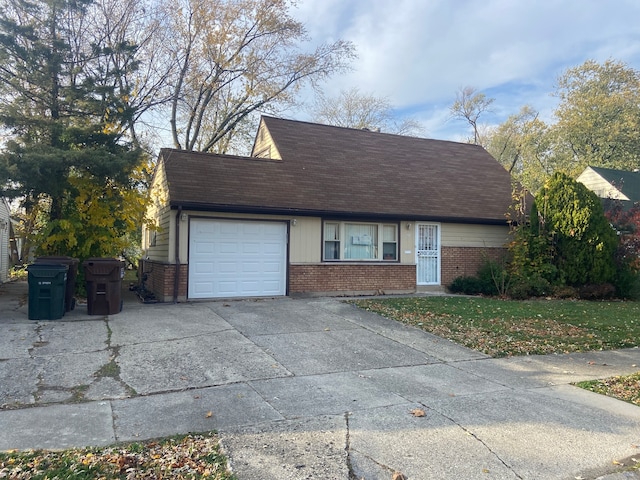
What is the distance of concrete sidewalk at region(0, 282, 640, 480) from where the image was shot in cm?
402

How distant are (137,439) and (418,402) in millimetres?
2965

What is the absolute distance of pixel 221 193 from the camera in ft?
42.0

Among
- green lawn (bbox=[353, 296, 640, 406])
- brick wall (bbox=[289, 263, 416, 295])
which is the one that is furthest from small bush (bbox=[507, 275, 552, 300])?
brick wall (bbox=[289, 263, 416, 295])

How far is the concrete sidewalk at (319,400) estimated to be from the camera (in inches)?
158

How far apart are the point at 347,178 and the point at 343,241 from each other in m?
2.42

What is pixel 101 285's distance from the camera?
398 inches

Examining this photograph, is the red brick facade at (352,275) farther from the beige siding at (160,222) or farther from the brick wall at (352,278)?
the beige siding at (160,222)

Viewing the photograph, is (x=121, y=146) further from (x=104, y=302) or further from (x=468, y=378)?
(x=468, y=378)

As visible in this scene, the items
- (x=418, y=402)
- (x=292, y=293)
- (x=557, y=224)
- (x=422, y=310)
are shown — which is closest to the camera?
(x=418, y=402)

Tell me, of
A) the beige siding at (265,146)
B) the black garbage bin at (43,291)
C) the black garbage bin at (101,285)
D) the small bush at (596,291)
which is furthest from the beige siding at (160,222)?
the small bush at (596,291)

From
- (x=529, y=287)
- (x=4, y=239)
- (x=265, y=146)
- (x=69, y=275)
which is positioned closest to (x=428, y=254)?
(x=529, y=287)

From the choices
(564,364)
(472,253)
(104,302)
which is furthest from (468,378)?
(472,253)

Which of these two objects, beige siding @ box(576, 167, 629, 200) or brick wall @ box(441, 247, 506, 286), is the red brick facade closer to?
brick wall @ box(441, 247, 506, 286)

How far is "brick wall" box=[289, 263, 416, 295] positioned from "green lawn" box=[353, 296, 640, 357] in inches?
50.3
